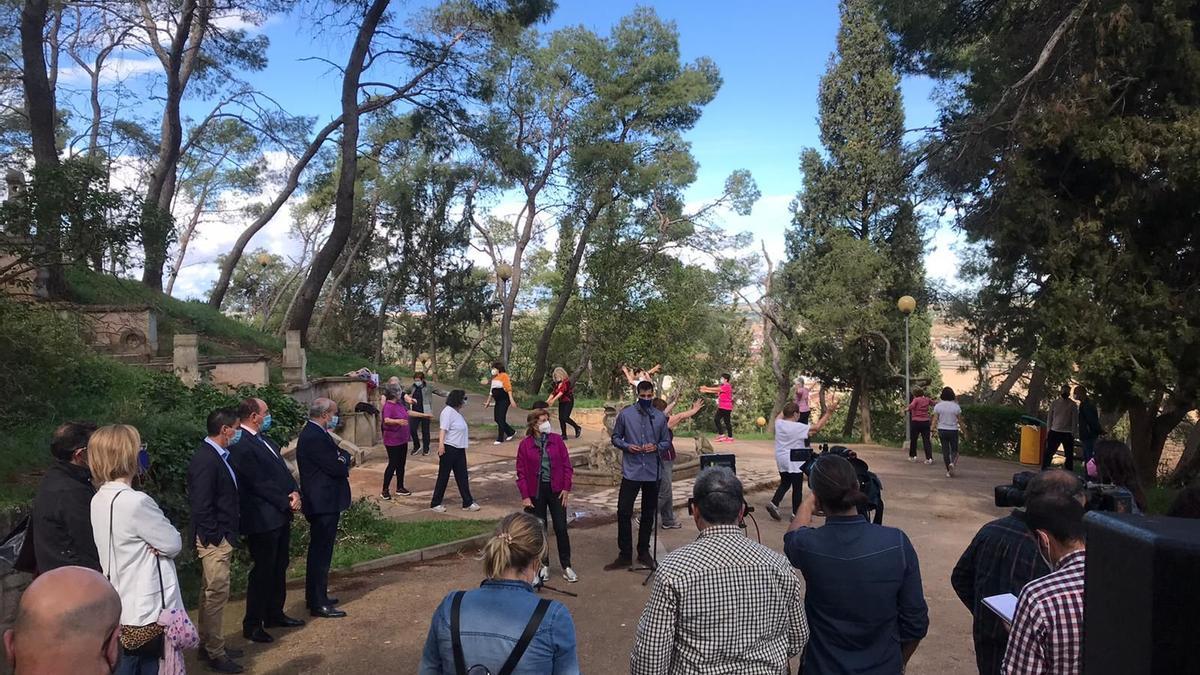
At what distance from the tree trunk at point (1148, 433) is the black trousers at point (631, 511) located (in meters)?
7.56

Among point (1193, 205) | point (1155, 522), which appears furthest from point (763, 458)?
point (1155, 522)

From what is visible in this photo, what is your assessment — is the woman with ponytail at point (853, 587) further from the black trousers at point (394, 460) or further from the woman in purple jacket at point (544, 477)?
the black trousers at point (394, 460)

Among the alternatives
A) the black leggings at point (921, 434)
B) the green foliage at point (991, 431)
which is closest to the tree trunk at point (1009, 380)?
the green foliage at point (991, 431)

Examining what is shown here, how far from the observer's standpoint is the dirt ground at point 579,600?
531 centimetres

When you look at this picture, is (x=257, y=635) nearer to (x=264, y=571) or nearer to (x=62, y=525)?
(x=264, y=571)

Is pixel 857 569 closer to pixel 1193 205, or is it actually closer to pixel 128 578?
pixel 128 578

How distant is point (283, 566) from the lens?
5727 millimetres

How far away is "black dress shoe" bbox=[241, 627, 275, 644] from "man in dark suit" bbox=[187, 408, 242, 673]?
0.41m

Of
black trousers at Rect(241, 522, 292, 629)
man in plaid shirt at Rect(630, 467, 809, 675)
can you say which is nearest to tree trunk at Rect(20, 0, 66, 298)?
black trousers at Rect(241, 522, 292, 629)

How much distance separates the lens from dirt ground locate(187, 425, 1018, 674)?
5.31 meters

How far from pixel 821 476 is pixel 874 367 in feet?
80.5

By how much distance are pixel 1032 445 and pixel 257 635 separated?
14.9m

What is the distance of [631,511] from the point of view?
7.43m

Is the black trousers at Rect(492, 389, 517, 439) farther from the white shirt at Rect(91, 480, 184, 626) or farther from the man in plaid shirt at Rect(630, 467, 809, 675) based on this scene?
the man in plaid shirt at Rect(630, 467, 809, 675)
